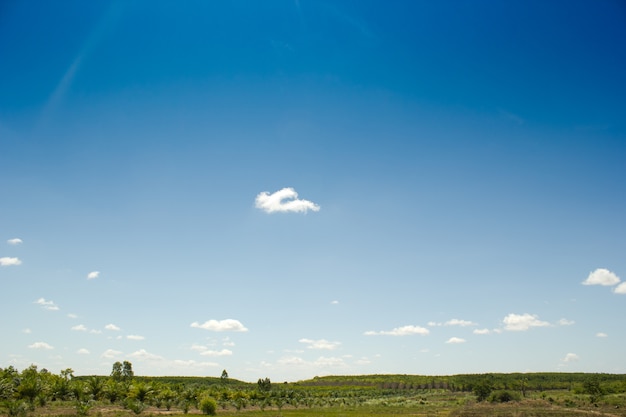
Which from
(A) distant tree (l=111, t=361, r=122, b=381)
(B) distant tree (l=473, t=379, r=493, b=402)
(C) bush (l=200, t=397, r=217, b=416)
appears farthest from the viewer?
(A) distant tree (l=111, t=361, r=122, b=381)

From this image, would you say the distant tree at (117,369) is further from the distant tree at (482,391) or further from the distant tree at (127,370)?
the distant tree at (482,391)

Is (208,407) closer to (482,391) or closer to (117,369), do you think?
(482,391)

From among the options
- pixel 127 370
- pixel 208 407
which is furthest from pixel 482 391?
pixel 127 370

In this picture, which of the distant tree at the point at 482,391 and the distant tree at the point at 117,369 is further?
the distant tree at the point at 117,369

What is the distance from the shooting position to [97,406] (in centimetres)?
4459

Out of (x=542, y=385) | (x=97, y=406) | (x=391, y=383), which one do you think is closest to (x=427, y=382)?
(x=391, y=383)

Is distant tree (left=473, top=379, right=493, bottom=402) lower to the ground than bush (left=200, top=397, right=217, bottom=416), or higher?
lower

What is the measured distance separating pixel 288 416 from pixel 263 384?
187ft

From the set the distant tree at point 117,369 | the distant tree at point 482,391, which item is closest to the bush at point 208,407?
the distant tree at point 482,391

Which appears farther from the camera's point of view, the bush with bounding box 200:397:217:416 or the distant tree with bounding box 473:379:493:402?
the distant tree with bounding box 473:379:493:402

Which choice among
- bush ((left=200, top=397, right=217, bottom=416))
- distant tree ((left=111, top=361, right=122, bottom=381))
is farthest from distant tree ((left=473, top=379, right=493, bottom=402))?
distant tree ((left=111, top=361, right=122, bottom=381))

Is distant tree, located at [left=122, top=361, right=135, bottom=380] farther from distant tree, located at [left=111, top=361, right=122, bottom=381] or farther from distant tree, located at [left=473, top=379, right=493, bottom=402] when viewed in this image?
distant tree, located at [left=473, top=379, right=493, bottom=402]

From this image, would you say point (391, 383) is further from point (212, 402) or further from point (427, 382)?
point (212, 402)

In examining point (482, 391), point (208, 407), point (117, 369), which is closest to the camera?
point (208, 407)
